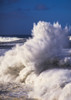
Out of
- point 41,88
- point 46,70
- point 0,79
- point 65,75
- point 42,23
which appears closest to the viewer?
point 41,88

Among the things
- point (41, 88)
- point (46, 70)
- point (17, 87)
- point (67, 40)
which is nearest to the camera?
point (41, 88)

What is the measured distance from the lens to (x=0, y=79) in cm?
501

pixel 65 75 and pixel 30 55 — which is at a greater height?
pixel 30 55

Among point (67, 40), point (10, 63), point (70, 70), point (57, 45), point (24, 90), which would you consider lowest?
point (24, 90)

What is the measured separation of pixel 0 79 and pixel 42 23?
5.48 ft

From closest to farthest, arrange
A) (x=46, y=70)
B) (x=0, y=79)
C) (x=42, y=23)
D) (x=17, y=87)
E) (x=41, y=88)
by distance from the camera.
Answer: (x=41, y=88), (x=17, y=87), (x=46, y=70), (x=0, y=79), (x=42, y=23)

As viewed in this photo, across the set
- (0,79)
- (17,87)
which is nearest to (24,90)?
(17,87)

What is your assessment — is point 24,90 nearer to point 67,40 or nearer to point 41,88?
point 41,88

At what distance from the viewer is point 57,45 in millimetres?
5262

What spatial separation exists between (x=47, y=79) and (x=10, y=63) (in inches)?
57.8

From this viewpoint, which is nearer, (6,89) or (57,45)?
(6,89)

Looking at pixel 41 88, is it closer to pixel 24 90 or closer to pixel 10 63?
pixel 24 90

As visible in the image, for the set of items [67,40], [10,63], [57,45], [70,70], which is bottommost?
[70,70]

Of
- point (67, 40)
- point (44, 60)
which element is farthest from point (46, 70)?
point (67, 40)
